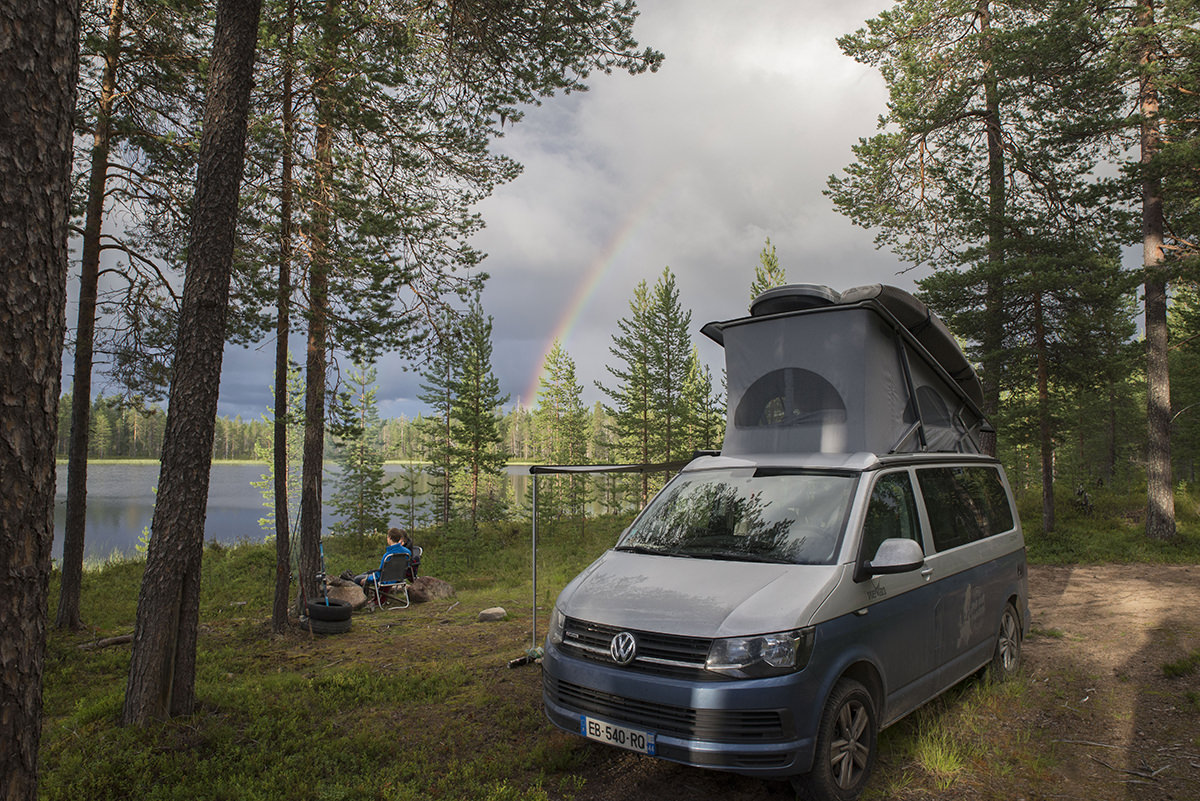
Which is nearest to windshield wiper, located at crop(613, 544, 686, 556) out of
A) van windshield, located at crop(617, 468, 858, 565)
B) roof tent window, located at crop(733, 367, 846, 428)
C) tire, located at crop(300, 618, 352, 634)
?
van windshield, located at crop(617, 468, 858, 565)

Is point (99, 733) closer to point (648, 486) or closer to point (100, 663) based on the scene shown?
point (100, 663)

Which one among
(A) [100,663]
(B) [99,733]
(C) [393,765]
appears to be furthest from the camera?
(A) [100,663]

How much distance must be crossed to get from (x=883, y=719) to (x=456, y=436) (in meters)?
27.3

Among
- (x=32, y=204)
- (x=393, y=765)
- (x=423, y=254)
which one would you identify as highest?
(x=423, y=254)

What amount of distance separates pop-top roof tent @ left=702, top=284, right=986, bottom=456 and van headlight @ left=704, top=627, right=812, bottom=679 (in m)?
2.00

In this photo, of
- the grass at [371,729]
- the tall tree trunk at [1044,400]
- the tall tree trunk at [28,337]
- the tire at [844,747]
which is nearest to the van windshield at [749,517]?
the tire at [844,747]

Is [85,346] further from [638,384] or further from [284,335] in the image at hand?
[638,384]

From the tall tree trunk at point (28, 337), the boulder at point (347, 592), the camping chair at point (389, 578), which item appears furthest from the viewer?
the camping chair at point (389, 578)

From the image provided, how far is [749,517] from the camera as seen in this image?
15.7ft

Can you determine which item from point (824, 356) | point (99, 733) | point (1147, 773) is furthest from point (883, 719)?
point (99, 733)

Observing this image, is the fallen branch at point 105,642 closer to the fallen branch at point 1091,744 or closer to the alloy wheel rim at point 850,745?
the alloy wheel rim at point 850,745

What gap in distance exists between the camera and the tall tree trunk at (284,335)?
9539 millimetres

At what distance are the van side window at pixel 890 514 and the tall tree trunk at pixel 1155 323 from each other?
46.2 ft

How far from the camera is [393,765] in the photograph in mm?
4719
